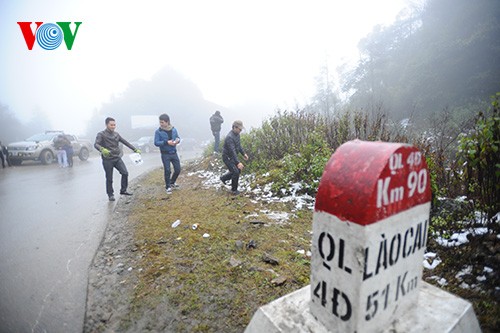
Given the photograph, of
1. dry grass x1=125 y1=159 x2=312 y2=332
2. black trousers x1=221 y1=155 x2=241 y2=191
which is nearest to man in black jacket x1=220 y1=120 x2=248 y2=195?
black trousers x1=221 y1=155 x2=241 y2=191

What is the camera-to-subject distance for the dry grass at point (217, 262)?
223 cm

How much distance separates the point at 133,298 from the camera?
2391mm

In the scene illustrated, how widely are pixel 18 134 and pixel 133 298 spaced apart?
2517 inches

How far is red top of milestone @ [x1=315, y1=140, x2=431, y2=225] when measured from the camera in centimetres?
112

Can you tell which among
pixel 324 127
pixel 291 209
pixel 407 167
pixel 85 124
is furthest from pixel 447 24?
pixel 85 124

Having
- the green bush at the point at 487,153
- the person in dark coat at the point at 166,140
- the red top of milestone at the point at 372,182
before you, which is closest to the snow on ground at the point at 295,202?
the green bush at the point at 487,153

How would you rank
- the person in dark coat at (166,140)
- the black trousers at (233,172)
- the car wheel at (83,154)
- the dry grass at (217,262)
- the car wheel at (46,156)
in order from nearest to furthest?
1. the dry grass at (217,262)
2. the black trousers at (233,172)
3. the person in dark coat at (166,140)
4. the car wheel at (46,156)
5. the car wheel at (83,154)

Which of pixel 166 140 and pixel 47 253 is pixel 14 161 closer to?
pixel 166 140

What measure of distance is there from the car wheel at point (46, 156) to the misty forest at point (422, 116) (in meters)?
11.1

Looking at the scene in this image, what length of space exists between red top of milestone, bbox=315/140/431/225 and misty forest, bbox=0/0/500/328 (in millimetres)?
1407

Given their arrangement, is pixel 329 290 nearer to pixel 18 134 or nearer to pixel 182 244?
pixel 182 244

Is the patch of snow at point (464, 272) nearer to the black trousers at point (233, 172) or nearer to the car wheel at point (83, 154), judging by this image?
the black trousers at point (233, 172)

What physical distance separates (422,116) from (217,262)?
2211 cm

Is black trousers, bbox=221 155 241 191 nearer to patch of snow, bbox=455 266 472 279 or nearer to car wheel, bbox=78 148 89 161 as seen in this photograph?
patch of snow, bbox=455 266 472 279
